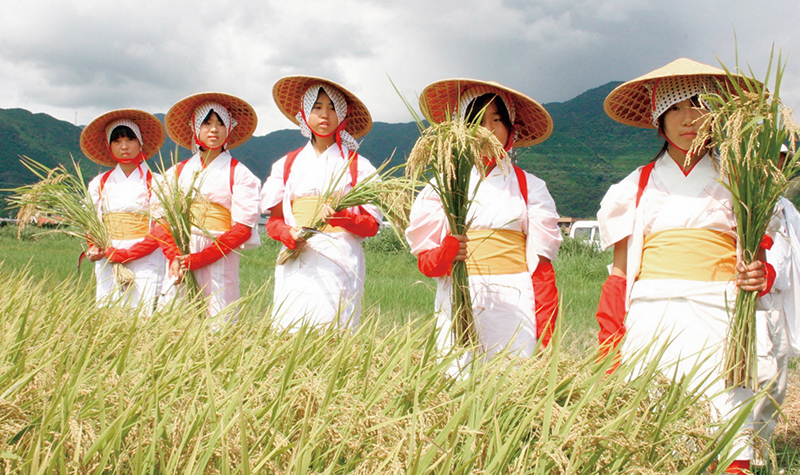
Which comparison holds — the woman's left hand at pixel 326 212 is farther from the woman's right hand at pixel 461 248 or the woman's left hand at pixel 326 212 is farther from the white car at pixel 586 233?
Result: the white car at pixel 586 233

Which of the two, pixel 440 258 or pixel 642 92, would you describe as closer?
pixel 440 258

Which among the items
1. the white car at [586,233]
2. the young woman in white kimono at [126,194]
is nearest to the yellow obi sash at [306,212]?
the young woman in white kimono at [126,194]

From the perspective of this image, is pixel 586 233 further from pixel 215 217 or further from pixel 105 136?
pixel 215 217

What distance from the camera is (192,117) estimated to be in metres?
4.25

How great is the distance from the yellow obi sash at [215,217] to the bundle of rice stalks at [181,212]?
0.12ft

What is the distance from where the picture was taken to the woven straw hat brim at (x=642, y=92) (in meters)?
2.53

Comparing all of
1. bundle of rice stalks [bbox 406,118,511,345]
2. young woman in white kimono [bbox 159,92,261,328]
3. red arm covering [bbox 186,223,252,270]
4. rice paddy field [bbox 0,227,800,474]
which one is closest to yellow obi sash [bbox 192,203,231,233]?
young woman in white kimono [bbox 159,92,261,328]

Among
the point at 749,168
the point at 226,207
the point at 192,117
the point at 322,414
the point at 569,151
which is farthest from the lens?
the point at 569,151

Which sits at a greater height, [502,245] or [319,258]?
[502,245]

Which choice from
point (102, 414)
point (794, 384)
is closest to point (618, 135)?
point (794, 384)

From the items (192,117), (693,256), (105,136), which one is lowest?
(693,256)

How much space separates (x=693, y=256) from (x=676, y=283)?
0.13 meters

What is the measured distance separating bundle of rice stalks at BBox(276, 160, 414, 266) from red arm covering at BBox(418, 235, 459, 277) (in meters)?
0.31

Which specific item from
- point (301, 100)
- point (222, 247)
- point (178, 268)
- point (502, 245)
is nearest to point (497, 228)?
point (502, 245)
